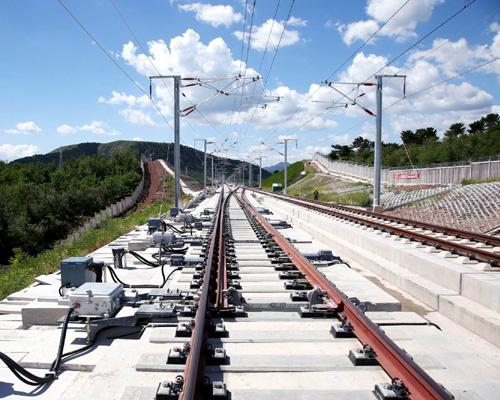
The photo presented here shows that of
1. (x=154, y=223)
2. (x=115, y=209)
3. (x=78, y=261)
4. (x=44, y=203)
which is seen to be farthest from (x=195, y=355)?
(x=115, y=209)

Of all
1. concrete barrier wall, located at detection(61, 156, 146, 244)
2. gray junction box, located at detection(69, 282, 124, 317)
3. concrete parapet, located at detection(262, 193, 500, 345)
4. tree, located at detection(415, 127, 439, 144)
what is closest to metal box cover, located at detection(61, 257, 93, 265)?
gray junction box, located at detection(69, 282, 124, 317)

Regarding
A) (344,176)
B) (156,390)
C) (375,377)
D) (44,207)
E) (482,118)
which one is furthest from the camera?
(482,118)

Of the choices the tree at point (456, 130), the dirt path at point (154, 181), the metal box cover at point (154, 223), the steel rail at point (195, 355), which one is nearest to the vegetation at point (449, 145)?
the tree at point (456, 130)

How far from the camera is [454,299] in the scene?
6500mm

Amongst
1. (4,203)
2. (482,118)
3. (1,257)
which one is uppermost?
(482,118)

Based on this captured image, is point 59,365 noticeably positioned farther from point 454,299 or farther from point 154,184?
point 154,184

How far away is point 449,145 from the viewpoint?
70.9 meters

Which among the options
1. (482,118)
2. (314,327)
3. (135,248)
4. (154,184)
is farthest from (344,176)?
(314,327)

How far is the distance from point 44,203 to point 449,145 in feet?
179

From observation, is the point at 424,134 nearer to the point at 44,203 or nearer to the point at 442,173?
the point at 442,173

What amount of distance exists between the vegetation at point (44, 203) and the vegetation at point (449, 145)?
45833mm

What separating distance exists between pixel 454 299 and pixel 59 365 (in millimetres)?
4891

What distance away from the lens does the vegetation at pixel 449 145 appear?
220ft

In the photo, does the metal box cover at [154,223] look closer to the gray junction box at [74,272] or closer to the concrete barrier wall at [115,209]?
the gray junction box at [74,272]
